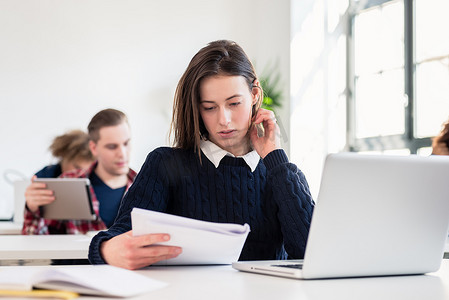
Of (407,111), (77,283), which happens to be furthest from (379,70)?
(77,283)

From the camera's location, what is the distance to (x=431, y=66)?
14.8ft

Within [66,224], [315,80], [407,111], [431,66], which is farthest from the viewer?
[315,80]

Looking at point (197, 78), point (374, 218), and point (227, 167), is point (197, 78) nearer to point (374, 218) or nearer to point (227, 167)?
point (227, 167)

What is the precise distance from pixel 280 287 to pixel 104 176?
2473mm

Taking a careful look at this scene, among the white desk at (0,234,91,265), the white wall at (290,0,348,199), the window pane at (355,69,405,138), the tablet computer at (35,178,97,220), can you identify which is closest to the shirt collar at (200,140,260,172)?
the white desk at (0,234,91,265)

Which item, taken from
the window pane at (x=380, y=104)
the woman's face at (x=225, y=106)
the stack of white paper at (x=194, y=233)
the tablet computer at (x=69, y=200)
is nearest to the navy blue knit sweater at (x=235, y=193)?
the woman's face at (x=225, y=106)

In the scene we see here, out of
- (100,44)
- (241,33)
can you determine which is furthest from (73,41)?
(241,33)

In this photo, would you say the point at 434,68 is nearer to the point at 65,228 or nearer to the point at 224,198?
the point at 65,228

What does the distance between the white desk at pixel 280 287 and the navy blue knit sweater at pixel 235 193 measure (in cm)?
39

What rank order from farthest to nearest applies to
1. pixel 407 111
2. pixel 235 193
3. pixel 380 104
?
pixel 380 104 → pixel 407 111 → pixel 235 193

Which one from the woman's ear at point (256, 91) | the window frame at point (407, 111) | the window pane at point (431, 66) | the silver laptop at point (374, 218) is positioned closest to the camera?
the silver laptop at point (374, 218)

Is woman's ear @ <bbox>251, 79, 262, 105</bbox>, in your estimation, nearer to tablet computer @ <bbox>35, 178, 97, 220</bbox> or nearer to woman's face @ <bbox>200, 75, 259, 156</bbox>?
woman's face @ <bbox>200, 75, 259, 156</bbox>

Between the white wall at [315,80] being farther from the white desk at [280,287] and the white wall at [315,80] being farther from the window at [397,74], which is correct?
the white desk at [280,287]

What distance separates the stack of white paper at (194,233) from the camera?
122 centimetres
